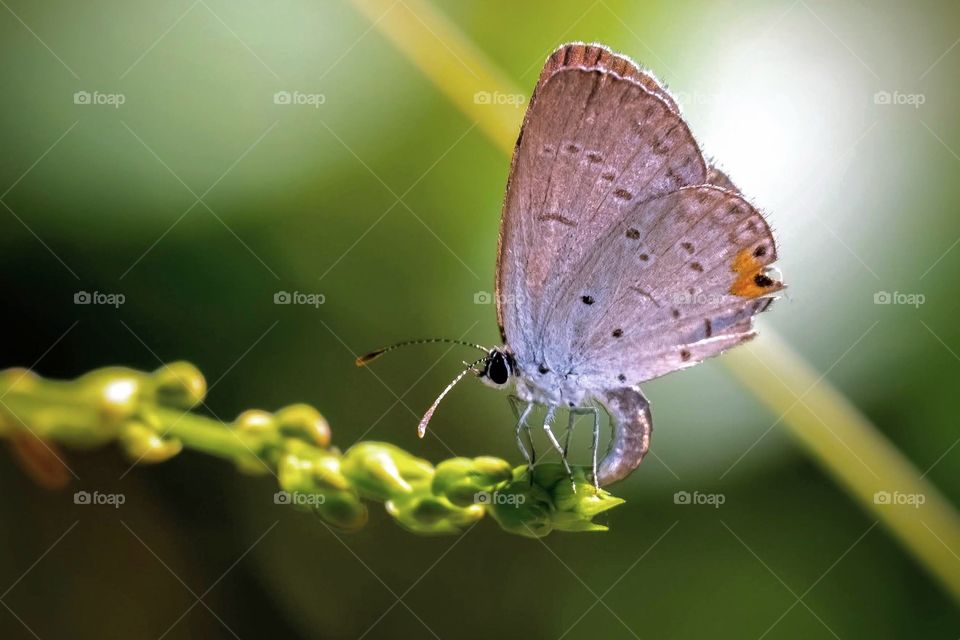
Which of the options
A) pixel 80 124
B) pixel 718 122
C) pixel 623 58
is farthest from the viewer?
pixel 718 122

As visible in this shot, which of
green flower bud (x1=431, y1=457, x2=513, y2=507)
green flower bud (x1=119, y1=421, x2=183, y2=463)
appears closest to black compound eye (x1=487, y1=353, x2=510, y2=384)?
green flower bud (x1=431, y1=457, x2=513, y2=507)

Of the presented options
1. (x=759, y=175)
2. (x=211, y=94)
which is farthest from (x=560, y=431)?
(x=211, y=94)

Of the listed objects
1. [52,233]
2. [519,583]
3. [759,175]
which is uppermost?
[759,175]

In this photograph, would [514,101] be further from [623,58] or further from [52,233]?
[52,233]

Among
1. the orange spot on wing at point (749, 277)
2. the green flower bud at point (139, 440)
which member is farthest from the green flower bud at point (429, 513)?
the orange spot on wing at point (749, 277)

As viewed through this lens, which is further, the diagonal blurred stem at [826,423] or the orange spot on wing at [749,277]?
the diagonal blurred stem at [826,423]

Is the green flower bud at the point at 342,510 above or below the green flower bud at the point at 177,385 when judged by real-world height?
above

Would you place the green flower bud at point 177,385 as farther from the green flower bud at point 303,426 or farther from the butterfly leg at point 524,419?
the butterfly leg at point 524,419
